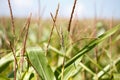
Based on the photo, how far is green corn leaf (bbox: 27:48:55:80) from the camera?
0.83 m

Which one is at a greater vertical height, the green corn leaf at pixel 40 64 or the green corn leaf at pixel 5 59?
the green corn leaf at pixel 40 64

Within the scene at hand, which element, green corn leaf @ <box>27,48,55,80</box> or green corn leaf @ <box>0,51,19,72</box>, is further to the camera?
green corn leaf @ <box>0,51,19,72</box>

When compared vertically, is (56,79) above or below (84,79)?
above

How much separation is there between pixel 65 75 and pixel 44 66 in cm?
7

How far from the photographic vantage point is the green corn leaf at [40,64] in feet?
2.71

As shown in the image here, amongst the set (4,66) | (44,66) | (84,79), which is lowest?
(84,79)

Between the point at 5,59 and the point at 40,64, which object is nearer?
the point at 40,64

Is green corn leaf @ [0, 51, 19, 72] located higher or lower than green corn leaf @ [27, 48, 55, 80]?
lower

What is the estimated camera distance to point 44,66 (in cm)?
85

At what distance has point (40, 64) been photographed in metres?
0.85

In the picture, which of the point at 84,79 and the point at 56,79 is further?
the point at 84,79

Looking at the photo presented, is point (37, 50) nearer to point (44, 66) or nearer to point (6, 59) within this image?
point (44, 66)

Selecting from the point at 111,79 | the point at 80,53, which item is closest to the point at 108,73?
the point at 111,79

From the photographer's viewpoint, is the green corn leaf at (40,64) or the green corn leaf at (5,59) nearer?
the green corn leaf at (40,64)
